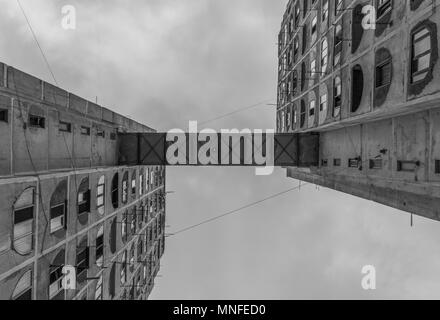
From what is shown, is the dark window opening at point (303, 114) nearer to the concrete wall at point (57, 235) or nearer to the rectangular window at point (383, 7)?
the rectangular window at point (383, 7)

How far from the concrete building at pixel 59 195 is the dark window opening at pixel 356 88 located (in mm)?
16498

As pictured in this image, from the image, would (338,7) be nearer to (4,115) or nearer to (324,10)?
(324,10)

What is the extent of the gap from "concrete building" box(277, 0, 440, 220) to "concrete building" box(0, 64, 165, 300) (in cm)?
1619

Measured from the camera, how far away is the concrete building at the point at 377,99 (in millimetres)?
10547

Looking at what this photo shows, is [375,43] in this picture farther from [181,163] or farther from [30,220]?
[30,220]

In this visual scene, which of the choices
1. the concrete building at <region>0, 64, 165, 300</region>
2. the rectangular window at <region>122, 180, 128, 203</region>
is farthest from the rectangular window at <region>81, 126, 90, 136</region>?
the rectangular window at <region>122, 180, 128, 203</region>

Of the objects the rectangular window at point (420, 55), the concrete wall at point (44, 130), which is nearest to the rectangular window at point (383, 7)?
the rectangular window at point (420, 55)

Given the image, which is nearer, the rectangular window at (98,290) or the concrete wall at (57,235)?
the concrete wall at (57,235)

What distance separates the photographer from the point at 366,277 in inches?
597

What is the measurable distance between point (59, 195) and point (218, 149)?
12680mm

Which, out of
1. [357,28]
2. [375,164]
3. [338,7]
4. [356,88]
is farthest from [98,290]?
[338,7]

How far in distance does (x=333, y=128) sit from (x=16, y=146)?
19.3m
